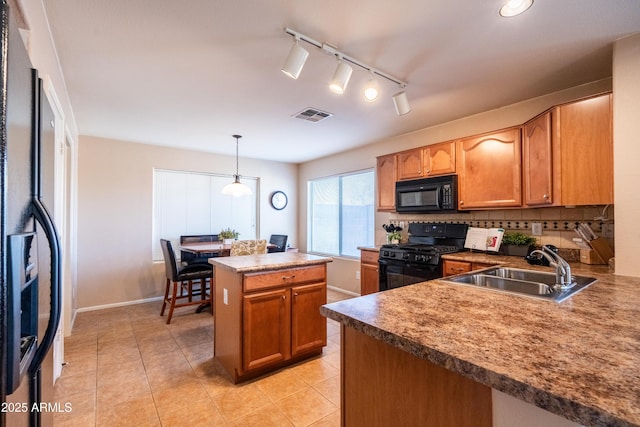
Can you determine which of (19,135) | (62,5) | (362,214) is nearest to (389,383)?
(19,135)

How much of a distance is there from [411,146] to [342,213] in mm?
1696

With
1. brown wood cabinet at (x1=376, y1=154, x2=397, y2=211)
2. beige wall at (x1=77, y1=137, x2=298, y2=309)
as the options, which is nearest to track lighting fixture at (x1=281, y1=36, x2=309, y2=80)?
brown wood cabinet at (x1=376, y1=154, x2=397, y2=211)

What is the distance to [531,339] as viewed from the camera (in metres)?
0.88

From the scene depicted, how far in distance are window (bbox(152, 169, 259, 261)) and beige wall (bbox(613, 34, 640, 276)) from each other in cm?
477

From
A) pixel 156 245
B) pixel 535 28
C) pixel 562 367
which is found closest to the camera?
pixel 562 367

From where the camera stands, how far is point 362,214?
4.62 m

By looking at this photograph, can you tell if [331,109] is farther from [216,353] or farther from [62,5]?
[216,353]

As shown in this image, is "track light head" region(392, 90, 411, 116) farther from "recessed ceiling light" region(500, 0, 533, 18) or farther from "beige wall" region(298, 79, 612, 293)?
"beige wall" region(298, 79, 612, 293)

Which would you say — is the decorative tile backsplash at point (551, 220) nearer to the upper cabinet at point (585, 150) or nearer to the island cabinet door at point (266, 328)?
the upper cabinet at point (585, 150)

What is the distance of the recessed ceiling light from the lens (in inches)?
57.4

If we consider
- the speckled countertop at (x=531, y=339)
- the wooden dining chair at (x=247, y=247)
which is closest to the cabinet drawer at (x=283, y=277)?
the speckled countertop at (x=531, y=339)

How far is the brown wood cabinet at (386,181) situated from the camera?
148 inches

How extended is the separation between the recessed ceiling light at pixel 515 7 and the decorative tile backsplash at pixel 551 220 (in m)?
1.77

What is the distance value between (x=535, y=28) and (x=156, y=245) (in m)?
4.88
